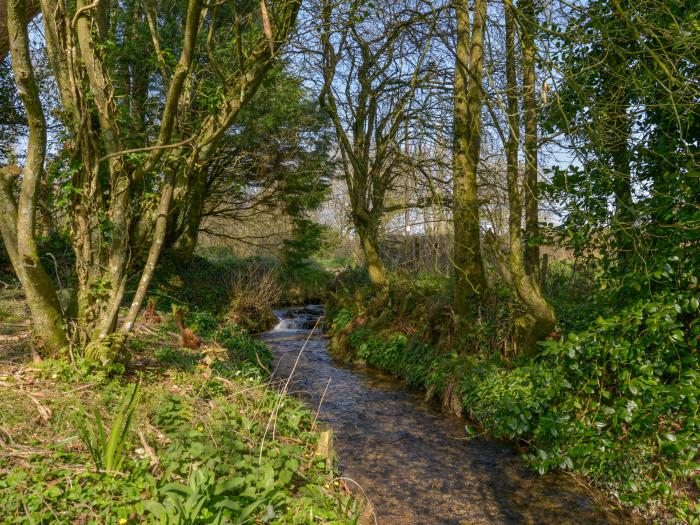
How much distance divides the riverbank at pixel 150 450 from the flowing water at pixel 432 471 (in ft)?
3.23

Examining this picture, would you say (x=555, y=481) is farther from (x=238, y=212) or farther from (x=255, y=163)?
(x=238, y=212)

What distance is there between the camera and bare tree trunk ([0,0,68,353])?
4.07 metres

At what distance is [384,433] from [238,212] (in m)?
10.7

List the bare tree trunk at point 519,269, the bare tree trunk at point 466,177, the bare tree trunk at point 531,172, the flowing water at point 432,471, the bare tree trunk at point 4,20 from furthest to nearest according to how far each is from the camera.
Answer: the bare tree trunk at point 466,177
the bare tree trunk at point 531,172
the bare tree trunk at point 519,269
the bare tree trunk at point 4,20
the flowing water at point 432,471

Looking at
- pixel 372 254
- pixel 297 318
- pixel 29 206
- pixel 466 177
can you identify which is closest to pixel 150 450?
pixel 29 206

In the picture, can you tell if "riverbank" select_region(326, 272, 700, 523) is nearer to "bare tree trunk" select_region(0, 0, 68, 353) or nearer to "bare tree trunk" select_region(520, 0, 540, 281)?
"bare tree trunk" select_region(520, 0, 540, 281)

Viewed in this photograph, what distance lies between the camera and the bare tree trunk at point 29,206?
4066 mm

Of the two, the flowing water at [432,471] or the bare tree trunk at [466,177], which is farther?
the bare tree trunk at [466,177]

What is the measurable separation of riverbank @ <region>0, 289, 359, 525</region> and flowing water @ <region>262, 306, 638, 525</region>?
3.23 ft

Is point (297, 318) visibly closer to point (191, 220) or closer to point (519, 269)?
point (191, 220)

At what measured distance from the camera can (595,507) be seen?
471 cm

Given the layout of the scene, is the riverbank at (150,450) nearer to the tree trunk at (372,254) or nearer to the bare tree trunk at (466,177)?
the bare tree trunk at (466,177)

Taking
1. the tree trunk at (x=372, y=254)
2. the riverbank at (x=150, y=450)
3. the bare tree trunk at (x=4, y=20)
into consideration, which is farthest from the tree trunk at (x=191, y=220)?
the riverbank at (x=150, y=450)

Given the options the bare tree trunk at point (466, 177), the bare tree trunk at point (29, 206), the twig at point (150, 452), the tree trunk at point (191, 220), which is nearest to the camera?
the twig at point (150, 452)
